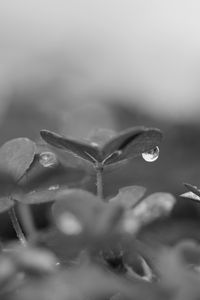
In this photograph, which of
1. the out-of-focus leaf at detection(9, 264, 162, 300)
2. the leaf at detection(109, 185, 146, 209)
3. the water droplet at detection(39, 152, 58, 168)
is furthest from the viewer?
the water droplet at detection(39, 152, 58, 168)

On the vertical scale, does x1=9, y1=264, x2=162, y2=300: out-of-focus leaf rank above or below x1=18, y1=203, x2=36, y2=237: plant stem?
above

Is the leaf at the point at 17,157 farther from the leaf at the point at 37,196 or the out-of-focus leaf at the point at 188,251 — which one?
the out-of-focus leaf at the point at 188,251

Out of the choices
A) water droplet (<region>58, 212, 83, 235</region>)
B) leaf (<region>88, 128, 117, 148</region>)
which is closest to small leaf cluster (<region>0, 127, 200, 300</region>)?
water droplet (<region>58, 212, 83, 235</region>)

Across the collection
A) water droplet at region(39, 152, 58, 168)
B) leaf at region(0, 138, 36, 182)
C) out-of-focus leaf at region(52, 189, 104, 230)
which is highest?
out-of-focus leaf at region(52, 189, 104, 230)

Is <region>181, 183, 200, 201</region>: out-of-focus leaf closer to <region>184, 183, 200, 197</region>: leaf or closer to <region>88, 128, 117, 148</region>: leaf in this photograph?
<region>184, 183, 200, 197</region>: leaf

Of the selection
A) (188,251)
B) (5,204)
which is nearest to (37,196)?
(5,204)

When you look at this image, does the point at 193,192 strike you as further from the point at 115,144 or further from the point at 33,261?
the point at 33,261

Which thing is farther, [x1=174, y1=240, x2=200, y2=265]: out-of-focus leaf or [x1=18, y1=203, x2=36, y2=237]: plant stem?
[x1=18, y1=203, x2=36, y2=237]: plant stem
